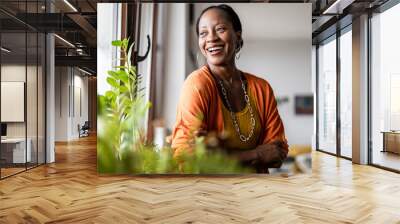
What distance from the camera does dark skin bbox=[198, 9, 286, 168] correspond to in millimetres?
5949

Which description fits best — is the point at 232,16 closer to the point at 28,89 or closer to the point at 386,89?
the point at 386,89

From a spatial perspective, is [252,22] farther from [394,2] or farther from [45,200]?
[45,200]

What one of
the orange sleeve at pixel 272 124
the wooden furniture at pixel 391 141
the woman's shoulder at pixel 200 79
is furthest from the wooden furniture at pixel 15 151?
the wooden furniture at pixel 391 141

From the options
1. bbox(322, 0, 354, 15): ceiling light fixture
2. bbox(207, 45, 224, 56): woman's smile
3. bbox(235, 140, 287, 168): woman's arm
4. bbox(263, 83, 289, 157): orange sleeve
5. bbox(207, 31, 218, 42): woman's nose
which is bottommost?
bbox(235, 140, 287, 168): woman's arm

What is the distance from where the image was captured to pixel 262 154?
6.02 metres

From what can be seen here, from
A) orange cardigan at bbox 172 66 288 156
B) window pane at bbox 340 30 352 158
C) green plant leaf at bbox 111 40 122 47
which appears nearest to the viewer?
orange cardigan at bbox 172 66 288 156

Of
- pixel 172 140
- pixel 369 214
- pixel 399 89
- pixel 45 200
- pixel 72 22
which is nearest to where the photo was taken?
pixel 369 214

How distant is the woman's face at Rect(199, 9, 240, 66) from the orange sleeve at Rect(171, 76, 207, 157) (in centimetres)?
43

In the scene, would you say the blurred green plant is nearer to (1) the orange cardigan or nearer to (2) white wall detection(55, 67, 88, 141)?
(1) the orange cardigan

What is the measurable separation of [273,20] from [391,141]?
3.02 m

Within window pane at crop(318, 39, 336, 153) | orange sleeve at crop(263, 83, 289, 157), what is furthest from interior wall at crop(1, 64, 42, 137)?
window pane at crop(318, 39, 336, 153)

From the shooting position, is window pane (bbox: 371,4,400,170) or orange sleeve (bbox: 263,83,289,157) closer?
orange sleeve (bbox: 263,83,289,157)

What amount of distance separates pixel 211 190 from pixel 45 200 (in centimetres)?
193

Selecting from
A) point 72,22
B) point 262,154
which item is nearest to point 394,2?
point 262,154
